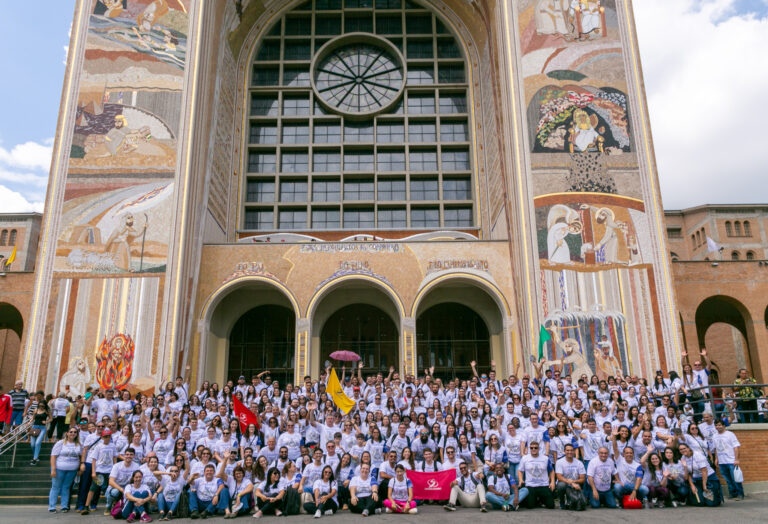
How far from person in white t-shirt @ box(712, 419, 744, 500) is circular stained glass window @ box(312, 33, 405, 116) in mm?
20384

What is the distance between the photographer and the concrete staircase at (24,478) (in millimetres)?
12719

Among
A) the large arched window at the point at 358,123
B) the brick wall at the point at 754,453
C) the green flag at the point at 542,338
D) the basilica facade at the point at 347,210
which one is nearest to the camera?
the brick wall at the point at 754,453

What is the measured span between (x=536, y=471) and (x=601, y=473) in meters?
1.15

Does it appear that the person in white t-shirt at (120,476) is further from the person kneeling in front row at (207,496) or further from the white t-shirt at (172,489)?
the person kneeling in front row at (207,496)

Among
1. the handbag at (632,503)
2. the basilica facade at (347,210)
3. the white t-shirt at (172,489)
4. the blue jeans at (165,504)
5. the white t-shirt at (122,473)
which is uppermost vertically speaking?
the basilica facade at (347,210)

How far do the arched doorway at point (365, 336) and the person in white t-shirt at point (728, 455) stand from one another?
1462 cm

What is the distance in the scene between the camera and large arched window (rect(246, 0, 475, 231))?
27516mm

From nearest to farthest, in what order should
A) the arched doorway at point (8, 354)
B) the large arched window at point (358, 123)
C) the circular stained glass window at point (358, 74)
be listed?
the large arched window at point (358, 123) → the circular stained glass window at point (358, 74) → the arched doorway at point (8, 354)

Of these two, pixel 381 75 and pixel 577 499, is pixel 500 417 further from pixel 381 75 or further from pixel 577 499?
pixel 381 75

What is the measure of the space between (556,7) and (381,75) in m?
8.50

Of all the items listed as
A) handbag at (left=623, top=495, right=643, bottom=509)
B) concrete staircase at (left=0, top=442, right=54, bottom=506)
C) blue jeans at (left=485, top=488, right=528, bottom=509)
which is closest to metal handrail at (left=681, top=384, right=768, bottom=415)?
handbag at (left=623, top=495, right=643, bottom=509)

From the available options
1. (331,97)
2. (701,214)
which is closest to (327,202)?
(331,97)

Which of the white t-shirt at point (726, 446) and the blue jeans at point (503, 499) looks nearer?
the blue jeans at point (503, 499)

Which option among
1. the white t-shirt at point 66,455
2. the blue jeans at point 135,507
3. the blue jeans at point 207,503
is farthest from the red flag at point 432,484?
the white t-shirt at point 66,455
